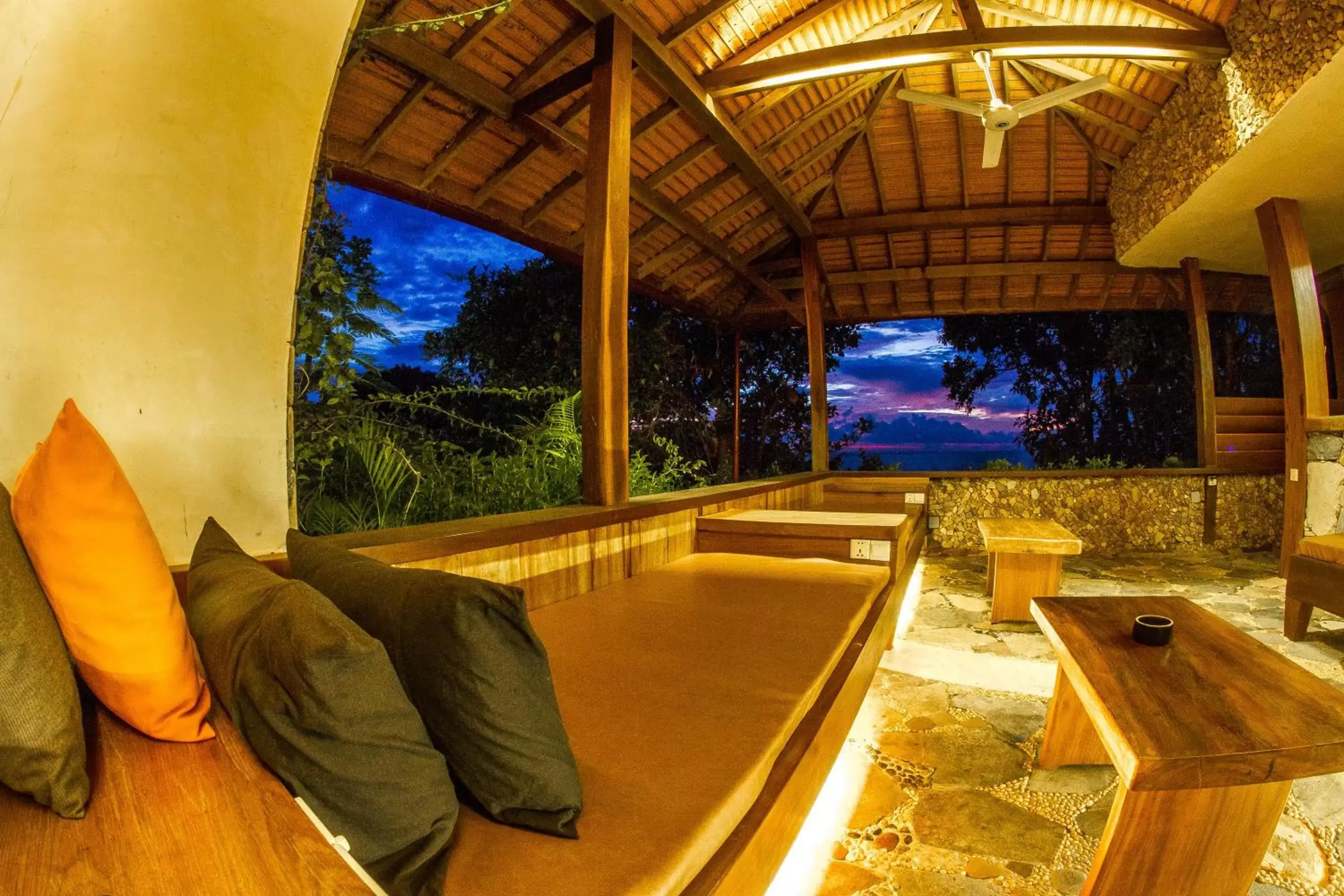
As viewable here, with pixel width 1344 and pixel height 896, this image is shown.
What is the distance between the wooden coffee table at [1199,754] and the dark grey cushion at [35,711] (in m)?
1.66

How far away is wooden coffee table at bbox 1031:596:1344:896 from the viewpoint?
128 cm

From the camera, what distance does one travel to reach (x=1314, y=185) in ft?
16.5

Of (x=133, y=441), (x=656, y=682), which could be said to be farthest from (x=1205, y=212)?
(x=133, y=441)

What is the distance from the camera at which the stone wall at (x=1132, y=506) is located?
277 inches

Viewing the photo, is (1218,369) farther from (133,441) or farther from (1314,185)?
(133,441)

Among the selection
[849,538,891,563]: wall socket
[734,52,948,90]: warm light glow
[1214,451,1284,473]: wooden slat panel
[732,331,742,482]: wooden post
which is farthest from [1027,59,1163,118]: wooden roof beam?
[849,538,891,563]: wall socket

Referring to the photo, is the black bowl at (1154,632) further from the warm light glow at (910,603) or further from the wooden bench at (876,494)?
the wooden bench at (876,494)

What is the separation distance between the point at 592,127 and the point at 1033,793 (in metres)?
3.22

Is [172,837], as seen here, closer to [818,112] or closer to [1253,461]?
[818,112]

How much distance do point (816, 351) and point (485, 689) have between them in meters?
6.77

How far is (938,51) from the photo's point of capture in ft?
13.0

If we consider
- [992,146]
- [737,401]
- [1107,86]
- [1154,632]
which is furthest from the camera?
[737,401]

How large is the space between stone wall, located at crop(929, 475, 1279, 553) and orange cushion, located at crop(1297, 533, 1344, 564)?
3569 mm

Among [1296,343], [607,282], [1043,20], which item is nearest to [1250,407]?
[1296,343]
